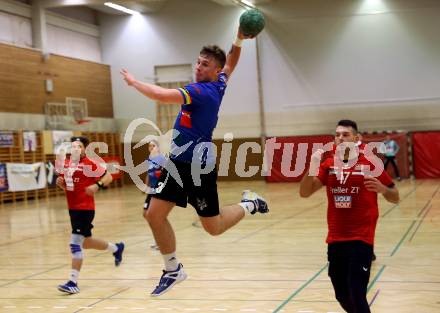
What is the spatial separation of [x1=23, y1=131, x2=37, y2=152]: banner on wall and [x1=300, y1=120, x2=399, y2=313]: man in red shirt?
23.1m

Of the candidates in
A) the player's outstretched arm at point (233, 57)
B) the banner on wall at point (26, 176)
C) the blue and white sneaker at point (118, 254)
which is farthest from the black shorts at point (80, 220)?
the banner on wall at point (26, 176)

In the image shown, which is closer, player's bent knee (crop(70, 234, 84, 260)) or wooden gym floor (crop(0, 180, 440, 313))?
wooden gym floor (crop(0, 180, 440, 313))

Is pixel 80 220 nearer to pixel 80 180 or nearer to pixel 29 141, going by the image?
pixel 80 180

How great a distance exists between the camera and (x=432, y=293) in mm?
7980

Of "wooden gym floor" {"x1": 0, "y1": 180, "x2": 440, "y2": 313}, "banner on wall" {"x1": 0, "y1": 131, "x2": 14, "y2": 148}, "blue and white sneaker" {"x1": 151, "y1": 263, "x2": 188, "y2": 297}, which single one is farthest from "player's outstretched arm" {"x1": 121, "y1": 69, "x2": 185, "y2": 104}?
"banner on wall" {"x1": 0, "y1": 131, "x2": 14, "y2": 148}

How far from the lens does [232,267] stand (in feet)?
34.0

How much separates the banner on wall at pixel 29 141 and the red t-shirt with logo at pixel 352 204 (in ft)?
76.6

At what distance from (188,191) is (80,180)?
10.9 feet

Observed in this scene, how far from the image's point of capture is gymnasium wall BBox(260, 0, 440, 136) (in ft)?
97.7

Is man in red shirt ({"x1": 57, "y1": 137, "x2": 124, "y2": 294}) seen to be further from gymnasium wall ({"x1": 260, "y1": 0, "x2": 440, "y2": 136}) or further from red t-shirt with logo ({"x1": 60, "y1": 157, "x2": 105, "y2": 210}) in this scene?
gymnasium wall ({"x1": 260, "y1": 0, "x2": 440, "y2": 136})

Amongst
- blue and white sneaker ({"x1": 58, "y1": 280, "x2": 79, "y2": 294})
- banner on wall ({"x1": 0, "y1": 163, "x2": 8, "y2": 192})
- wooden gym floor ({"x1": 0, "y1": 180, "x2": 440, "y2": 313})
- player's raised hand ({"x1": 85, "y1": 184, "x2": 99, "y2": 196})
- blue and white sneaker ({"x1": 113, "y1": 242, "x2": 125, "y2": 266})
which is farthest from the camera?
banner on wall ({"x1": 0, "y1": 163, "x2": 8, "y2": 192})

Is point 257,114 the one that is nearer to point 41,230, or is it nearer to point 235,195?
point 235,195

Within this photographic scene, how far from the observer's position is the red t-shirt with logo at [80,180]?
30.5ft

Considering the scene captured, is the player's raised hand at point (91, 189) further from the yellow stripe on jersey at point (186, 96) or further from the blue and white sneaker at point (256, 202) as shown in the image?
the yellow stripe on jersey at point (186, 96)
